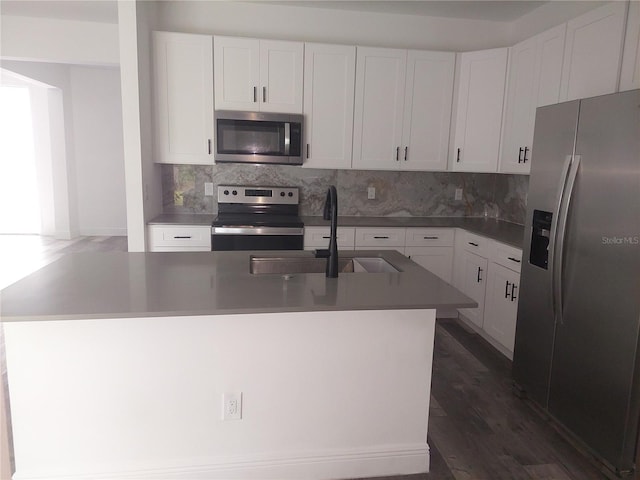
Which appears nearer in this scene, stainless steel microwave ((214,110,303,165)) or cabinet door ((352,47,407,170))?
stainless steel microwave ((214,110,303,165))

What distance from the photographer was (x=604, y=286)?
208 centimetres

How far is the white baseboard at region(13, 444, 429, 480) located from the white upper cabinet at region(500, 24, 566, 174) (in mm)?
2415

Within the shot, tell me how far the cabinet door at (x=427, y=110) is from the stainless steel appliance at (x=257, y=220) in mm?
1148

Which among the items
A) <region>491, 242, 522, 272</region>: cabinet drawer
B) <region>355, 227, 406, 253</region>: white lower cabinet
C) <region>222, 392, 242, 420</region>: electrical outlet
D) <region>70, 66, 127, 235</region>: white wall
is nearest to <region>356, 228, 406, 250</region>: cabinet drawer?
<region>355, 227, 406, 253</region>: white lower cabinet

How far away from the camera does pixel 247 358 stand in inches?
74.6

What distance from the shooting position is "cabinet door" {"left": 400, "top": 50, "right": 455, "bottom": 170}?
3898mm

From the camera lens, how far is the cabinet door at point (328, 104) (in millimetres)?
3766

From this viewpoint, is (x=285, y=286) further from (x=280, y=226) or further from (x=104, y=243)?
(x=104, y=243)

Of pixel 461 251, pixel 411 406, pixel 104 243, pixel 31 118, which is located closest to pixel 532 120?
pixel 461 251

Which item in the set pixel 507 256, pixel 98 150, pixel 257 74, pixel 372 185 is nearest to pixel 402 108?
pixel 372 185

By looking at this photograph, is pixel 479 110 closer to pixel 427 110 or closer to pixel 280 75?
pixel 427 110

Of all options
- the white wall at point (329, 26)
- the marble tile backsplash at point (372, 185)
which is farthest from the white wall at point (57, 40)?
the marble tile backsplash at point (372, 185)

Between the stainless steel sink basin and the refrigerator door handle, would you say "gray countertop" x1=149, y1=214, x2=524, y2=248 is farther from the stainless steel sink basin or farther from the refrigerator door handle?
the stainless steel sink basin

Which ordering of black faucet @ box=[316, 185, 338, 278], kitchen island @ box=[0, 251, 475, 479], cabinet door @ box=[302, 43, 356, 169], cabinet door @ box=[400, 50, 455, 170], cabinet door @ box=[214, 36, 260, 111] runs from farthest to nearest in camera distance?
cabinet door @ box=[400, 50, 455, 170] < cabinet door @ box=[302, 43, 356, 169] < cabinet door @ box=[214, 36, 260, 111] < black faucet @ box=[316, 185, 338, 278] < kitchen island @ box=[0, 251, 475, 479]
